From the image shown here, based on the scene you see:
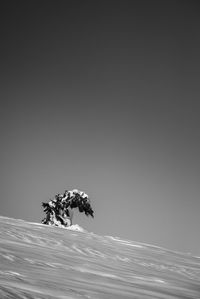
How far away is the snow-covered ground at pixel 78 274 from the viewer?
1.44 metres

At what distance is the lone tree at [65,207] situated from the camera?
18.0 metres

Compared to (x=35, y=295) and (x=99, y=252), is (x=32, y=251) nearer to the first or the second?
(x=99, y=252)

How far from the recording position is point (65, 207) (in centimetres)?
1855

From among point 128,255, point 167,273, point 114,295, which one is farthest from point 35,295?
point 128,255

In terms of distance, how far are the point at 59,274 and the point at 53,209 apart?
17216mm

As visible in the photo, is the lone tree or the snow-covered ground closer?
the snow-covered ground

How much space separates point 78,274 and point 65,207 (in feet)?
55.1

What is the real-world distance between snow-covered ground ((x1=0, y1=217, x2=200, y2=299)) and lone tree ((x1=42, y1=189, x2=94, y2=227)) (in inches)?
583

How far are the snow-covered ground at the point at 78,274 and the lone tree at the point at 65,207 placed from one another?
48.6 ft

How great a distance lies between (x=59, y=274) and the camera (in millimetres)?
1806

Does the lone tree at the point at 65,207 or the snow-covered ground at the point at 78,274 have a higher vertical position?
the lone tree at the point at 65,207

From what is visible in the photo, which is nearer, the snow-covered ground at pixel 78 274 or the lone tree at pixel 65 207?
the snow-covered ground at pixel 78 274

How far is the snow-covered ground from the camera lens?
1.44 metres

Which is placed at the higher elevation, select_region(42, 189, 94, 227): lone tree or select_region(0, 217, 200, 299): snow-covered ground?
select_region(42, 189, 94, 227): lone tree
